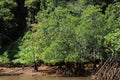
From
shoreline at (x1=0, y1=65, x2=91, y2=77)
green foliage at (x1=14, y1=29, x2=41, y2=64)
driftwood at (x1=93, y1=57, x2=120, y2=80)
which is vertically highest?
driftwood at (x1=93, y1=57, x2=120, y2=80)

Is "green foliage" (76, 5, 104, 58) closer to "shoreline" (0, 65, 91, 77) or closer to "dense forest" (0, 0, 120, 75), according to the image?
"dense forest" (0, 0, 120, 75)

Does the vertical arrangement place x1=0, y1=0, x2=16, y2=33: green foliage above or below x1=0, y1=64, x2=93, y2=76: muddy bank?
above

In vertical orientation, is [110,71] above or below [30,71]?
above

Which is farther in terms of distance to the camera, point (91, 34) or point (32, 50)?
point (32, 50)

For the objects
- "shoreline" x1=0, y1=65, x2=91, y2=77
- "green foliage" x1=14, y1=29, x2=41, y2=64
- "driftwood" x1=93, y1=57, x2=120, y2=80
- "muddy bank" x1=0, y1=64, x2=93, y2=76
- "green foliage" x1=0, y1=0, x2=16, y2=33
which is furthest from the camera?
"green foliage" x1=0, y1=0, x2=16, y2=33

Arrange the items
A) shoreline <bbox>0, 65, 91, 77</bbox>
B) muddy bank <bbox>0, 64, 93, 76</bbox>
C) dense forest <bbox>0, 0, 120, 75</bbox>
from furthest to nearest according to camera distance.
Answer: shoreline <bbox>0, 65, 91, 77</bbox> < muddy bank <bbox>0, 64, 93, 76</bbox> < dense forest <bbox>0, 0, 120, 75</bbox>

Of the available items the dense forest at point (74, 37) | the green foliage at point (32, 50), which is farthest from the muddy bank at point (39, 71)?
the green foliage at point (32, 50)

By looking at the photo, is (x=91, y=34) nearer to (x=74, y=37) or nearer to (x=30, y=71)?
(x=74, y=37)

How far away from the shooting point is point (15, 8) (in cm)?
7100

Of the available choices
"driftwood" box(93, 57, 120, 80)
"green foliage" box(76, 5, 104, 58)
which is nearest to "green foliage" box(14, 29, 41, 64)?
"green foliage" box(76, 5, 104, 58)

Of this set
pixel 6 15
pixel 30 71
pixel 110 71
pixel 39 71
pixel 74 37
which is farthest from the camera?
pixel 6 15

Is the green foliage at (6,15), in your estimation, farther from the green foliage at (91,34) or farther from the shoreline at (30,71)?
the green foliage at (91,34)

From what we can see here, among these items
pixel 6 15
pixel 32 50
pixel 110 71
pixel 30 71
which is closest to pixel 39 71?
pixel 30 71

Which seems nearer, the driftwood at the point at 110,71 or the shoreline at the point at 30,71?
the driftwood at the point at 110,71
